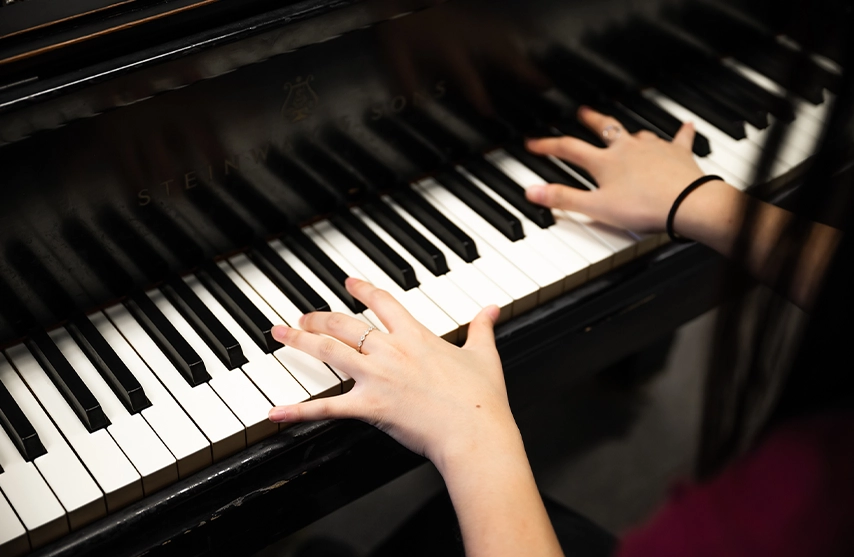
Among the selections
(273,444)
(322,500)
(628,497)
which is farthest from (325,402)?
(628,497)

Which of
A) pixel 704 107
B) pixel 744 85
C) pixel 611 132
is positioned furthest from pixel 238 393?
pixel 744 85

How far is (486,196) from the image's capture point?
159 cm

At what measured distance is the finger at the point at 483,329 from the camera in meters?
1.31

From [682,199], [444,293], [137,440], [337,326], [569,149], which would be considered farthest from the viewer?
[569,149]

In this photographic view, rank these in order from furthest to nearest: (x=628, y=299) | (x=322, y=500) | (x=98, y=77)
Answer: (x=628, y=299)
(x=322, y=500)
(x=98, y=77)

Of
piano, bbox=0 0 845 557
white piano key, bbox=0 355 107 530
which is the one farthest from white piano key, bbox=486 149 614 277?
white piano key, bbox=0 355 107 530

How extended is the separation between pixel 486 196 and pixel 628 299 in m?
0.30

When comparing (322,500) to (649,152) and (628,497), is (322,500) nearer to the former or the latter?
(649,152)

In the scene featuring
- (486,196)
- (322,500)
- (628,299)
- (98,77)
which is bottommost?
(322,500)

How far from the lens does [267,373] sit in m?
1.28

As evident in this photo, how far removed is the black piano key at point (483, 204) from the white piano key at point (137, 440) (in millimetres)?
662

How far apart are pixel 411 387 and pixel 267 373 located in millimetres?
214

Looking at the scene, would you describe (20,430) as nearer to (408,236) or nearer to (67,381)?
(67,381)

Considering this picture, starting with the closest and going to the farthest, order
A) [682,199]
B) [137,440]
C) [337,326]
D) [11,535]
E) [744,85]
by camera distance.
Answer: [11,535] < [137,440] < [337,326] < [682,199] < [744,85]
